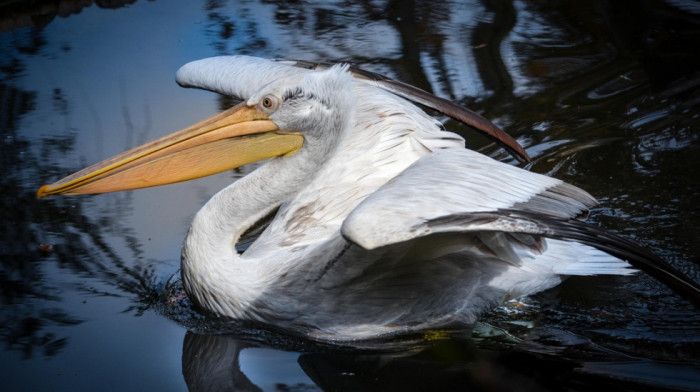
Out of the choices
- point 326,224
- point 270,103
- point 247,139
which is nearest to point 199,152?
point 247,139

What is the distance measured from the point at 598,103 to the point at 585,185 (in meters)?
1.05

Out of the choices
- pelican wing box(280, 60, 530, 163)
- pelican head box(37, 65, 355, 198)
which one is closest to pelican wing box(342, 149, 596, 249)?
pelican head box(37, 65, 355, 198)

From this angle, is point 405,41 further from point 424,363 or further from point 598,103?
point 424,363

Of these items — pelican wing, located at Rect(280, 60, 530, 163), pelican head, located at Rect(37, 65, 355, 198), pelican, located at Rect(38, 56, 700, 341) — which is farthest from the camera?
pelican wing, located at Rect(280, 60, 530, 163)

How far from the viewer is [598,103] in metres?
5.21

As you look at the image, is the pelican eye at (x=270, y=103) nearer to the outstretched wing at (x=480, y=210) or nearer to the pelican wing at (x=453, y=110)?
the outstretched wing at (x=480, y=210)

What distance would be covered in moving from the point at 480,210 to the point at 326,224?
2.96ft

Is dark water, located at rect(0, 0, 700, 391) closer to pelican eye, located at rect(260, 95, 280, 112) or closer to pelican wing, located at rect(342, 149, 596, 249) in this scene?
pelican wing, located at rect(342, 149, 596, 249)

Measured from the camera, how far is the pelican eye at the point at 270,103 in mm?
3371

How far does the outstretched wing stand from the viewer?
253 centimetres

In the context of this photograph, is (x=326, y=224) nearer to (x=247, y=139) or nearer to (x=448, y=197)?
(x=247, y=139)

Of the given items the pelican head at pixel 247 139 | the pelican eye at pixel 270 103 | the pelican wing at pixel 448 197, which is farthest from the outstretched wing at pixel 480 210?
the pelican eye at pixel 270 103

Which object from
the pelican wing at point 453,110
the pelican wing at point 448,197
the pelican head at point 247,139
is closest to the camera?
the pelican wing at point 448,197

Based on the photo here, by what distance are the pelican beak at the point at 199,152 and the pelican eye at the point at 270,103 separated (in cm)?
4
